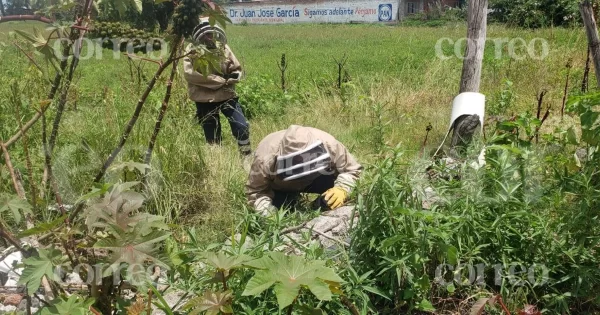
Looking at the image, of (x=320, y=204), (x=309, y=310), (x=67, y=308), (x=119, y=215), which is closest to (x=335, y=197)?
(x=320, y=204)

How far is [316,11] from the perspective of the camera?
1379 inches

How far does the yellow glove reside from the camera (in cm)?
298

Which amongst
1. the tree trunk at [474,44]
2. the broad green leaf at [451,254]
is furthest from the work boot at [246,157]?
the broad green leaf at [451,254]

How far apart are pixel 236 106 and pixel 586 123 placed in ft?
10.3

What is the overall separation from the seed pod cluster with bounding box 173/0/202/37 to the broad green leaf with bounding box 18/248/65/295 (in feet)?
2.44

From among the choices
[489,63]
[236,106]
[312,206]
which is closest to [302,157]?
[312,206]

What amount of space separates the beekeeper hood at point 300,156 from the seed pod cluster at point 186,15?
121 centimetres

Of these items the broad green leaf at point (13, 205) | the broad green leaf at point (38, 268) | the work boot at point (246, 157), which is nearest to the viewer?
the broad green leaf at point (38, 268)

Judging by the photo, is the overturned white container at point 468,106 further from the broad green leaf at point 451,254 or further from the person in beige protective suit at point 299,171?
the broad green leaf at point 451,254

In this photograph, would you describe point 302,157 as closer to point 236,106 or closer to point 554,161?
point 554,161

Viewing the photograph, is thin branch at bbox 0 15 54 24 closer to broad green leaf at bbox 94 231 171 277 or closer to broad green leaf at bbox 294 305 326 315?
broad green leaf at bbox 94 231 171 277

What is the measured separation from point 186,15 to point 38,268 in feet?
2.70

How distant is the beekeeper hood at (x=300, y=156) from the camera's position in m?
2.88

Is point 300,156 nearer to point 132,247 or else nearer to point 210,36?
point 210,36
